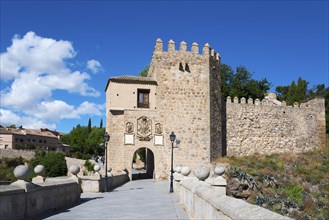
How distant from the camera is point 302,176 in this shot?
94.8ft

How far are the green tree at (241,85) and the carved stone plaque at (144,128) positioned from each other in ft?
55.8

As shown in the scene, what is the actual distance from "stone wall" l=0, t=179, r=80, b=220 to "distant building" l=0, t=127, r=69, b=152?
58046 millimetres

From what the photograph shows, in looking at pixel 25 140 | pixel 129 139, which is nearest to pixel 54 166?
pixel 129 139

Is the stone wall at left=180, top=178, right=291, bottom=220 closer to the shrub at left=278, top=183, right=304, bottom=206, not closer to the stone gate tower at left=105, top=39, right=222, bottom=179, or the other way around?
the shrub at left=278, top=183, right=304, bottom=206

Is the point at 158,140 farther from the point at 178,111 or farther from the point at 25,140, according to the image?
the point at 25,140

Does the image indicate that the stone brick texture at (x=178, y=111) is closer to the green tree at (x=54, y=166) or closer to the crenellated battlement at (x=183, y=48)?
the crenellated battlement at (x=183, y=48)

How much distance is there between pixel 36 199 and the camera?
816cm

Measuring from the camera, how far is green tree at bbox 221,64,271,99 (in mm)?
A: 41781

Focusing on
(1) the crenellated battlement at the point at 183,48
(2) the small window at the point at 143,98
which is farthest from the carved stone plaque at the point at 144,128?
(1) the crenellated battlement at the point at 183,48

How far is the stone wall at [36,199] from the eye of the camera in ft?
21.8

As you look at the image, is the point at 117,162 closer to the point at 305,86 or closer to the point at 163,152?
the point at 163,152

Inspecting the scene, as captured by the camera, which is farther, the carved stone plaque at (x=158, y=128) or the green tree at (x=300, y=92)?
the green tree at (x=300, y=92)

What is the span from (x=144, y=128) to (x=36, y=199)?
1805 cm

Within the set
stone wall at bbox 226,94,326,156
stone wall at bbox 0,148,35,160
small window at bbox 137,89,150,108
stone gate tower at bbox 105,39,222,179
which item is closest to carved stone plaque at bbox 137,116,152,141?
stone gate tower at bbox 105,39,222,179
